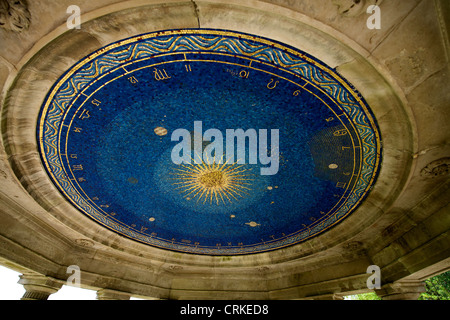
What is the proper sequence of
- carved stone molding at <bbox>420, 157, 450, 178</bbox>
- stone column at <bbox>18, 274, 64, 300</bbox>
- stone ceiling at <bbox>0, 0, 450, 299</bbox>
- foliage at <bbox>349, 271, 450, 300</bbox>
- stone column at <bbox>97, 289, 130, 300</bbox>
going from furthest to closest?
1. foliage at <bbox>349, 271, 450, 300</bbox>
2. stone column at <bbox>97, 289, 130, 300</bbox>
3. stone column at <bbox>18, 274, 64, 300</bbox>
4. carved stone molding at <bbox>420, 157, 450, 178</bbox>
5. stone ceiling at <bbox>0, 0, 450, 299</bbox>

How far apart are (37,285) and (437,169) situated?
734cm

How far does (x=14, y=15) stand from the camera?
2244 mm

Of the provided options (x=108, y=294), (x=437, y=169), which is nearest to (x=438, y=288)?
(x=437, y=169)

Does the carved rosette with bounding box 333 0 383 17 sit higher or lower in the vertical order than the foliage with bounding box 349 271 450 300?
higher

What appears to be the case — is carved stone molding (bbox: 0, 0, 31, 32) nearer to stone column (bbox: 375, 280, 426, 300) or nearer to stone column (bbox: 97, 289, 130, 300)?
stone column (bbox: 97, 289, 130, 300)

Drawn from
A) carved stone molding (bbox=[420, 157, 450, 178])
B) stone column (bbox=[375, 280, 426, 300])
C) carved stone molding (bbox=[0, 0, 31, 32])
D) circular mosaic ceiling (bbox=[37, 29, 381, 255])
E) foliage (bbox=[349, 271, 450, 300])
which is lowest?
foliage (bbox=[349, 271, 450, 300])

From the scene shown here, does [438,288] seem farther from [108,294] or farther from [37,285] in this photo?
[37,285]

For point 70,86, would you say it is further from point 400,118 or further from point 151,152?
point 400,118

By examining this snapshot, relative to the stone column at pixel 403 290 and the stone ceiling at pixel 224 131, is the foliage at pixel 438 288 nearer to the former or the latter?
the stone column at pixel 403 290

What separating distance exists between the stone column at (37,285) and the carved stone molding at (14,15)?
15.6ft

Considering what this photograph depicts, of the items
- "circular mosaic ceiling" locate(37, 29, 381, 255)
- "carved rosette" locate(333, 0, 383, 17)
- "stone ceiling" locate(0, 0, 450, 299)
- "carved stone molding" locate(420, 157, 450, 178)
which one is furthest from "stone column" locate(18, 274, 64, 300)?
"carved stone molding" locate(420, 157, 450, 178)

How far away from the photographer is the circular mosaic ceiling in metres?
2.78

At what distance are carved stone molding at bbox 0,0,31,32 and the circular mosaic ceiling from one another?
58 centimetres

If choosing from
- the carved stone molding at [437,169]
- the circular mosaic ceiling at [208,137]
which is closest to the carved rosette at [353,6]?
the circular mosaic ceiling at [208,137]
